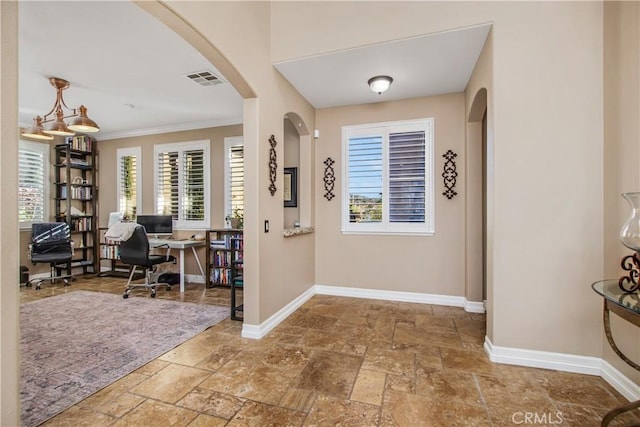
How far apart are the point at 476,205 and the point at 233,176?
12.4 feet

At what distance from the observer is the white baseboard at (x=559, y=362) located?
2.01m

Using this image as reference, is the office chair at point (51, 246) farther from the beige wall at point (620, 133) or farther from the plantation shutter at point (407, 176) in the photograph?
the beige wall at point (620, 133)

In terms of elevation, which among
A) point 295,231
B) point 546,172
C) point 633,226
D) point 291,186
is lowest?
point 295,231

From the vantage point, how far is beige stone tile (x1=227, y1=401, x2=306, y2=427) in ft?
5.39

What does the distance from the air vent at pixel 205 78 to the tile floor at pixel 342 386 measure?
Result: 2.89 m

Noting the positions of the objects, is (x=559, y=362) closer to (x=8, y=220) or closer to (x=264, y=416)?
(x=264, y=416)

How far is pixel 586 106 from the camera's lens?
7.09 ft

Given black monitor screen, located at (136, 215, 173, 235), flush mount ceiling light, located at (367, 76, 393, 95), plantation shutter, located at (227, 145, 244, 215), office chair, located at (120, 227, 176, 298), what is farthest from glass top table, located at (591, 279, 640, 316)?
black monitor screen, located at (136, 215, 173, 235)

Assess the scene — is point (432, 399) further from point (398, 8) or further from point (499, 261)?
point (398, 8)

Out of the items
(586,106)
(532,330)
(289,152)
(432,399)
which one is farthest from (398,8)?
(432,399)

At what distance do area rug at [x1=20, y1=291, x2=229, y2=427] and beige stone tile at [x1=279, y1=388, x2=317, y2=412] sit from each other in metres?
1.29

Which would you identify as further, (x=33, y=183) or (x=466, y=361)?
(x=33, y=183)

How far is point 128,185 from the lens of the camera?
5.69 meters

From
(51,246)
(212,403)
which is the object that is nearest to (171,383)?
(212,403)
